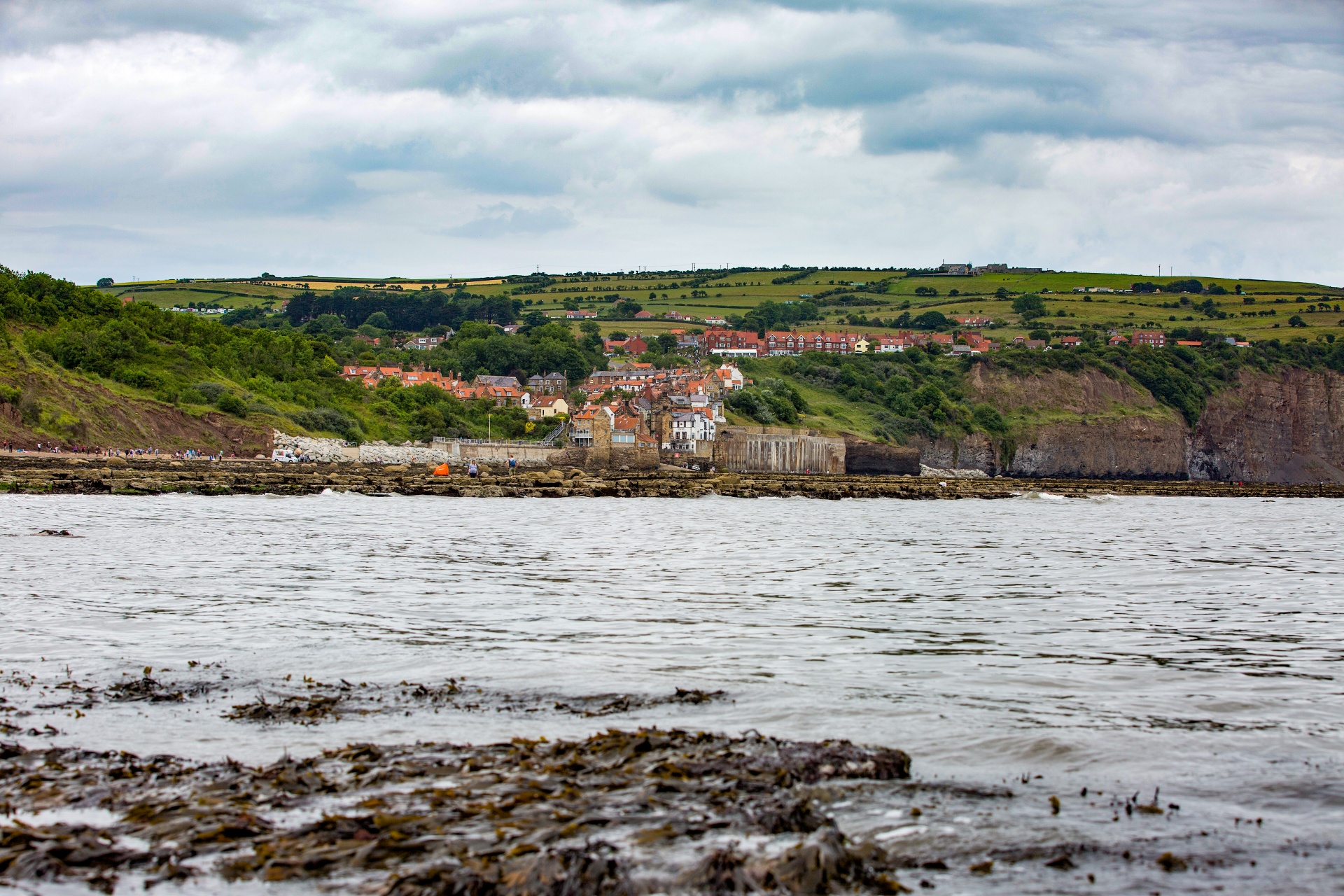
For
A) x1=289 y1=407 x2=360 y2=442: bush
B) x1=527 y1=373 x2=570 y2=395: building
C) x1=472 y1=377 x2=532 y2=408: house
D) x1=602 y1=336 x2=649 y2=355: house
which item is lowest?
x1=289 y1=407 x2=360 y2=442: bush

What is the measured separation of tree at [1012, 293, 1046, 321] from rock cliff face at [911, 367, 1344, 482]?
38740 millimetres

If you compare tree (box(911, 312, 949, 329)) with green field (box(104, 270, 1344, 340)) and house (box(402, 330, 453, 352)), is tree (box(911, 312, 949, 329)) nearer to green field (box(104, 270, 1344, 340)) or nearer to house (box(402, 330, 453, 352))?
green field (box(104, 270, 1344, 340))

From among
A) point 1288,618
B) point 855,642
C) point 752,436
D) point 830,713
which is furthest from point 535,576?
point 752,436

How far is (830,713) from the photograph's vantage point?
29.7 ft

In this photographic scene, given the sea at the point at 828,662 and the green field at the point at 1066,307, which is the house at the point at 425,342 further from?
the sea at the point at 828,662

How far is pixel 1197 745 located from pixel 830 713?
2.93 metres

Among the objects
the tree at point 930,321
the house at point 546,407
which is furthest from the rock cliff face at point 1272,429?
the house at point 546,407

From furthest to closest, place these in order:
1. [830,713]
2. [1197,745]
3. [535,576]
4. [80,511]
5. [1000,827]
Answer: [80,511]
[535,576]
[830,713]
[1197,745]
[1000,827]

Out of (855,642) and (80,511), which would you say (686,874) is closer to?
(855,642)

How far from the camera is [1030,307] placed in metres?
172

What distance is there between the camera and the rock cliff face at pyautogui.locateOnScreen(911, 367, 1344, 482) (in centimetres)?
12381

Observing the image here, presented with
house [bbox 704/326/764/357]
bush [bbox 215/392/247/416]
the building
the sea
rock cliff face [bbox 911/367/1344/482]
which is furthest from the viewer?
house [bbox 704/326/764/357]

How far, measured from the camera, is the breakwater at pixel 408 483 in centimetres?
4175

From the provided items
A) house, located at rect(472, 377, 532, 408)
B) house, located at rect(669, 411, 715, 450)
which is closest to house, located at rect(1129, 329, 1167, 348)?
house, located at rect(669, 411, 715, 450)
